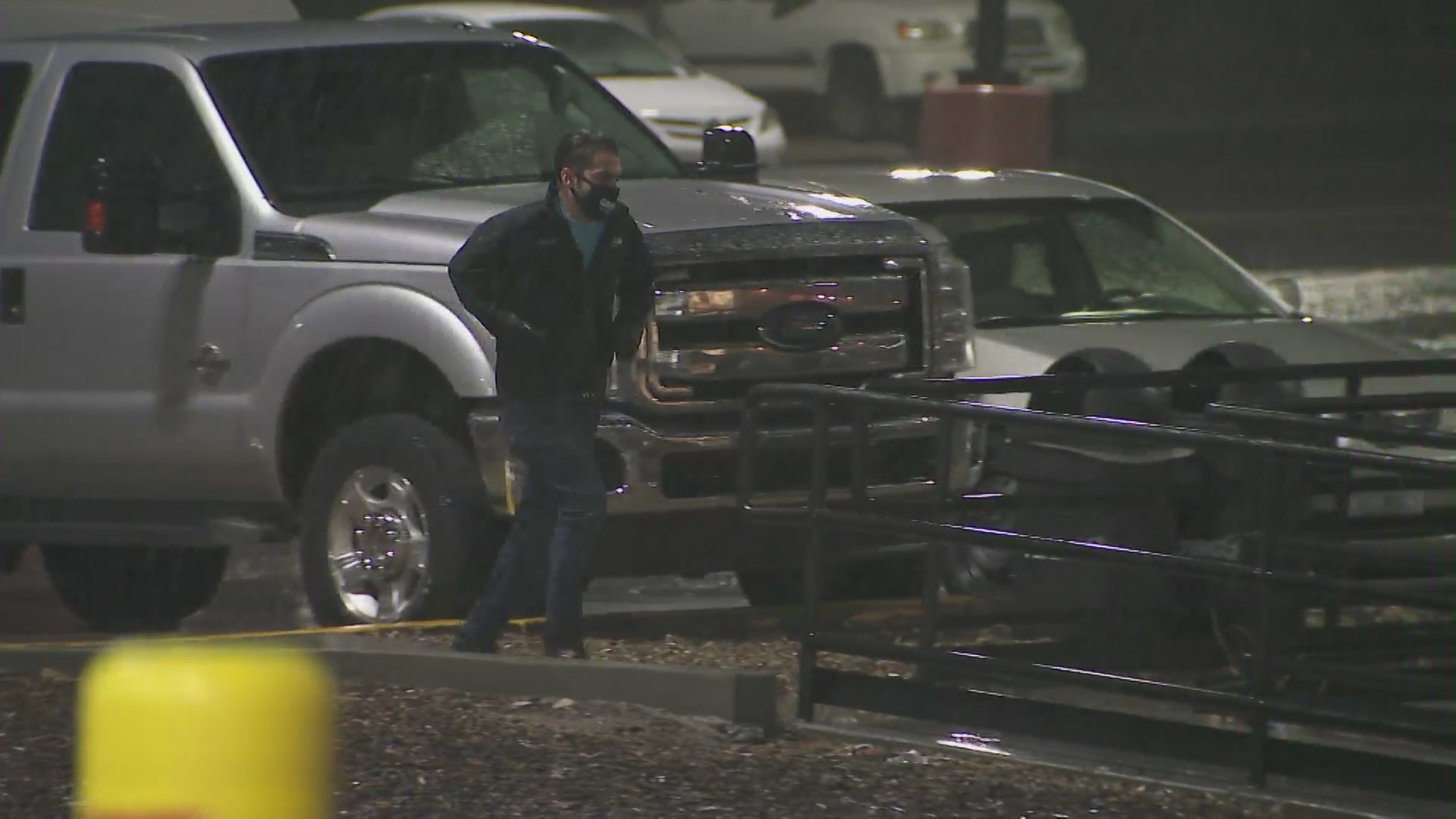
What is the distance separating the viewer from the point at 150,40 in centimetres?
1008

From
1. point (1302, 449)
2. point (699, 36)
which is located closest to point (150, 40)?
point (1302, 449)

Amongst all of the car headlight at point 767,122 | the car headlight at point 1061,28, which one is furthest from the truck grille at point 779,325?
the car headlight at point 1061,28

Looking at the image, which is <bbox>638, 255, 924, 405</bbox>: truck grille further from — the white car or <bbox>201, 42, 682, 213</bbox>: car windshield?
the white car

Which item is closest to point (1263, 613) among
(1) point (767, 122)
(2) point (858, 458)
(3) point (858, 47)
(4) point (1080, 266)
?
(2) point (858, 458)

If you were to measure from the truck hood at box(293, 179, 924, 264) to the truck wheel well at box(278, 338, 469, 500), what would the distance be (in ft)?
1.06

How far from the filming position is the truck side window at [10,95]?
1023 centimetres

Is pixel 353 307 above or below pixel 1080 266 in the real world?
below

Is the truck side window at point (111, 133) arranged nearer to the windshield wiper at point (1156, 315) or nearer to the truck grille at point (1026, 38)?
the windshield wiper at point (1156, 315)

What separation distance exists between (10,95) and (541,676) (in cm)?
365

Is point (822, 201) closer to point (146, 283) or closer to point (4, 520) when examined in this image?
point (146, 283)

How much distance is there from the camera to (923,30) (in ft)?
94.9

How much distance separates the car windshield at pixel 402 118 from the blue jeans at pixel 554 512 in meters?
1.23

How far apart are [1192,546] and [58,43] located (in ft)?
15.0

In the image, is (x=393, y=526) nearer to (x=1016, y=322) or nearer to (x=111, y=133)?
(x=111, y=133)
